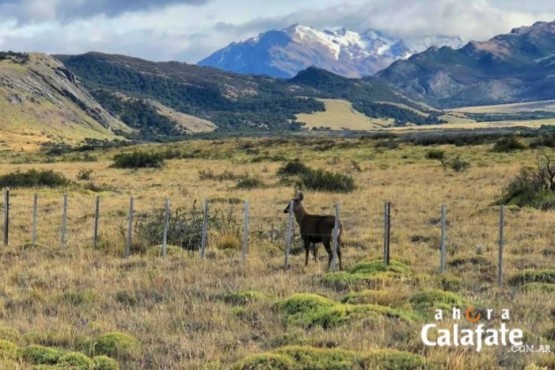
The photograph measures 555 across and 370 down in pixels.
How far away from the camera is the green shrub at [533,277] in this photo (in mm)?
11805

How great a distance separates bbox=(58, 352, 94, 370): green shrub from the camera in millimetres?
7113

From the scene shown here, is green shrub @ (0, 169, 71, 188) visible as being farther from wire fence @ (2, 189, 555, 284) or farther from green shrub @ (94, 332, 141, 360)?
green shrub @ (94, 332, 141, 360)

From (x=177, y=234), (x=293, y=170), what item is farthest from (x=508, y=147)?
(x=177, y=234)

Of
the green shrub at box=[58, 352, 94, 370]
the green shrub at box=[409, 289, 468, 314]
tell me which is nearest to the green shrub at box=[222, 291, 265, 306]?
the green shrub at box=[409, 289, 468, 314]

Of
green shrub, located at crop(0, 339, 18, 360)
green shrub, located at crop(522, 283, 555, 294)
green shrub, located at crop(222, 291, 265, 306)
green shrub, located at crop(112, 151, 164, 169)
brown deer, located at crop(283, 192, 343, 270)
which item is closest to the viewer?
green shrub, located at crop(0, 339, 18, 360)

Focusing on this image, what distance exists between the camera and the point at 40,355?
7504mm

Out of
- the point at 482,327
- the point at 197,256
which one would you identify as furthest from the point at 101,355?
the point at 197,256

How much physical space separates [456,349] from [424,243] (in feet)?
31.9

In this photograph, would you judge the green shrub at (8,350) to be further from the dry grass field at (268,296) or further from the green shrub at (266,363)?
the green shrub at (266,363)

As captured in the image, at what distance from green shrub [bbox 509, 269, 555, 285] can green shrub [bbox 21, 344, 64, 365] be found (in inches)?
313

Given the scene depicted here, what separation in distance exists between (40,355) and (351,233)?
12282mm

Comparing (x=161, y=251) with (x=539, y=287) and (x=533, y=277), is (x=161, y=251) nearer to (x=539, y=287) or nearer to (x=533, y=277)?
(x=533, y=277)

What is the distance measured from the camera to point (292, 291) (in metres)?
11.0

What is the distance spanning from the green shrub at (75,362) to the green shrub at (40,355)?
121 mm
